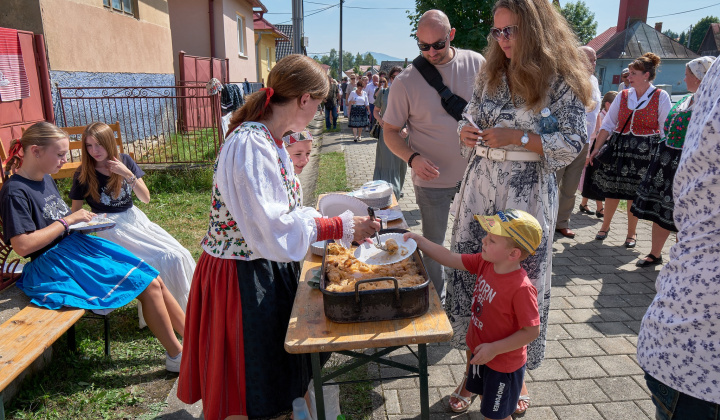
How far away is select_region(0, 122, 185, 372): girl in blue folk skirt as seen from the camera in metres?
2.73

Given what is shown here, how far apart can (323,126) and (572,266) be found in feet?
49.2

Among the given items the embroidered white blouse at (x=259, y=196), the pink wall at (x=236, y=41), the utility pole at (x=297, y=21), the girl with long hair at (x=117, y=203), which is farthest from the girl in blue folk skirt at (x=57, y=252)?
the pink wall at (x=236, y=41)

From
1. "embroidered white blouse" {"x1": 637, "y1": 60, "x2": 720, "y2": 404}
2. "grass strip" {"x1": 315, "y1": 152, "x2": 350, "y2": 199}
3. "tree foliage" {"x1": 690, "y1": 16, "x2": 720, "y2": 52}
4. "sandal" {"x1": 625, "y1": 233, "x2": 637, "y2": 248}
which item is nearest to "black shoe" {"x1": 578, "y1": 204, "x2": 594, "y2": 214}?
"sandal" {"x1": 625, "y1": 233, "x2": 637, "y2": 248}

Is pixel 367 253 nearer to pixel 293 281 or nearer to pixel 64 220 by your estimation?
pixel 293 281

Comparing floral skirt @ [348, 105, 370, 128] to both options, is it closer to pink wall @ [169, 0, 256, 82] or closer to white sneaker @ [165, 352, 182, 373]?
pink wall @ [169, 0, 256, 82]

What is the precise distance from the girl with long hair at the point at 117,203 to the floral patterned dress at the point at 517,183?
2045 millimetres

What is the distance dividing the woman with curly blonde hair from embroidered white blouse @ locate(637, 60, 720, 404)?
1037 millimetres

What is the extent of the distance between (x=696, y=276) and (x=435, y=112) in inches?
87.2

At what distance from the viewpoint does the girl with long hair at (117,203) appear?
3.44 metres

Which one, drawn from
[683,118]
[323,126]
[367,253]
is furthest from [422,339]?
[323,126]

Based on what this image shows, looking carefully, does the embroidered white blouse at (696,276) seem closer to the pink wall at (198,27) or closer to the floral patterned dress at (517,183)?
the floral patterned dress at (517,183)

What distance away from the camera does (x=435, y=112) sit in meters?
3.23

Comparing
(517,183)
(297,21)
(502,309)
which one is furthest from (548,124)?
(297,21)

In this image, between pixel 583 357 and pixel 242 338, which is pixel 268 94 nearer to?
pixel 242 338
